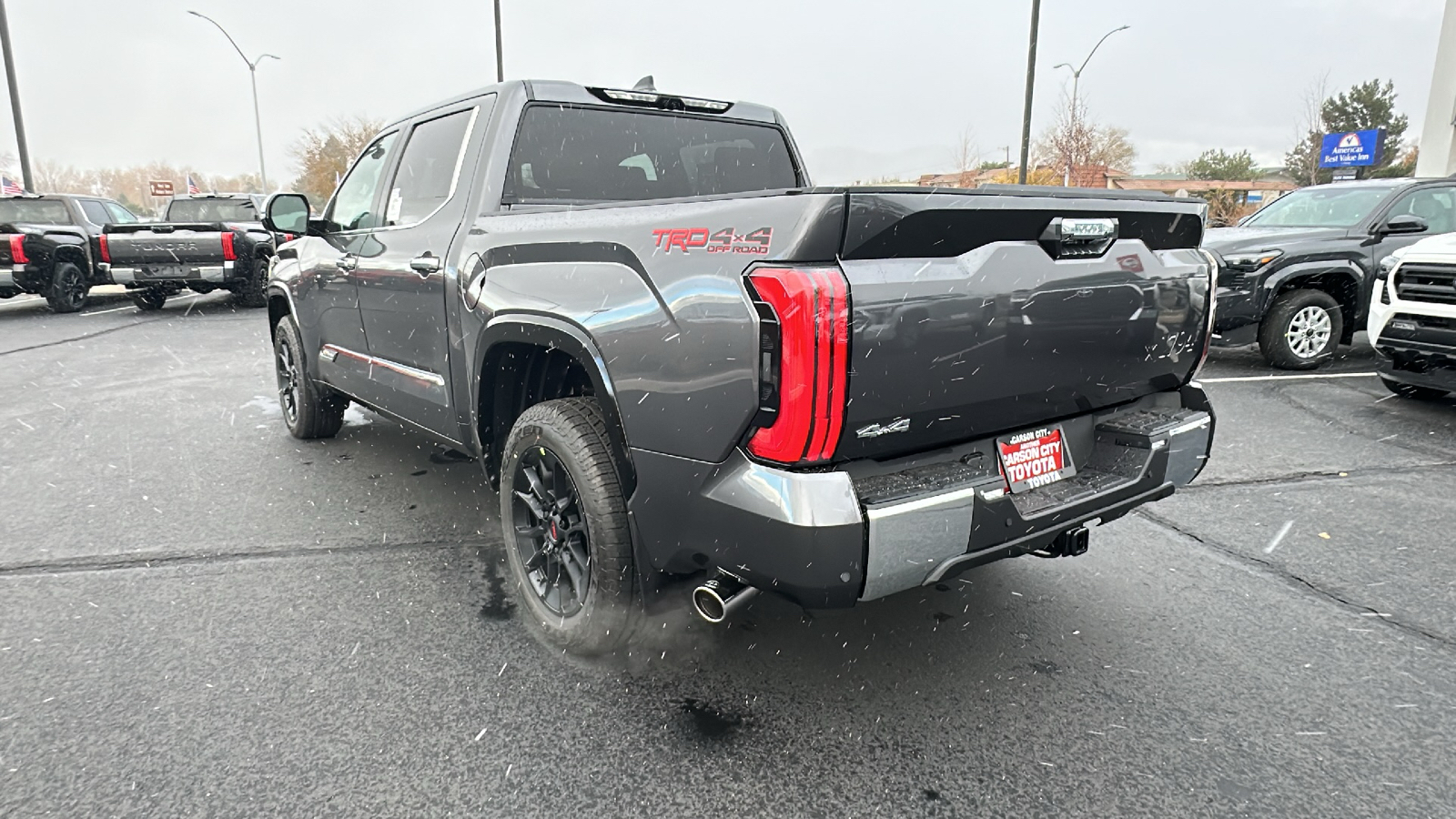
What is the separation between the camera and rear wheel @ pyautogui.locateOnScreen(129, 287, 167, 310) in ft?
43.0

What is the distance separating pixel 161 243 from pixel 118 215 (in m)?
3.66

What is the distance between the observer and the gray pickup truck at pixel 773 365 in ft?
6.57

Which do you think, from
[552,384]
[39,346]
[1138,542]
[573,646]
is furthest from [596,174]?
[39,346]

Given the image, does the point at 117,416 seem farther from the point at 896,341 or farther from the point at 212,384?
the point at 896,341

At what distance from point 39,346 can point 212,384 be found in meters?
3.75

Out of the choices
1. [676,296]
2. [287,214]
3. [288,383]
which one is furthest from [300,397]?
[676,296]

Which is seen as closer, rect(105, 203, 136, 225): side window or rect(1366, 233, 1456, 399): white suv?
rect(1366, 233, 1456, 399): white suv

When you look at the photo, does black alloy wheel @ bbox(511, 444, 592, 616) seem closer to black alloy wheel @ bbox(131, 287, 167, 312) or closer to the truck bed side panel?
the truck bed side panel

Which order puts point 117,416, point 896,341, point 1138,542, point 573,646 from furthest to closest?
point 117,416, point 1138,542, point 573,646, point 896,341

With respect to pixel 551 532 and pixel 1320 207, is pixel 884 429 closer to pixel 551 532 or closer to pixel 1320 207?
pixel 551 532

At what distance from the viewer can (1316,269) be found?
25.2 feet

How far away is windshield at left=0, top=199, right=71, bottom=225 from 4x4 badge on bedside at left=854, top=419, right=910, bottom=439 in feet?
50.1

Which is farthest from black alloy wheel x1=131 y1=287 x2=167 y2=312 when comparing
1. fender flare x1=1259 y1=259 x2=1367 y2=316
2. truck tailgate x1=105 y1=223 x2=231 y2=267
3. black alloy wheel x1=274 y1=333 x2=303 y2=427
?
fender flare x1=1259 y1=259 x2=1367 y2=316

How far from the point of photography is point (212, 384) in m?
7.49
